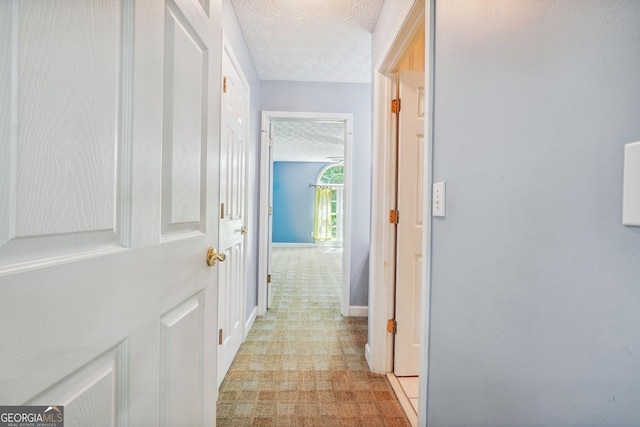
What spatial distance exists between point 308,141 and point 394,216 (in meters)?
4.67

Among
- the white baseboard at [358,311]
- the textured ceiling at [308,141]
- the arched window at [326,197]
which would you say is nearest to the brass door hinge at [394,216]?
the white baseboard at [358,311]

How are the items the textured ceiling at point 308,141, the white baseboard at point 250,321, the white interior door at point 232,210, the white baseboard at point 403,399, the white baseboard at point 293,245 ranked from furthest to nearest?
the white baseboard at point 293,245 → the textured ceiling at point 308,141 → the white baseboard at point 250,321 → the white interior door at point 232,210 → the white baseboard at point 403,399

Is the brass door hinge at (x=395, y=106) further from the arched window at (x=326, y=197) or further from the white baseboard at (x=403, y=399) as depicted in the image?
the arched window at (x=326, y=197)

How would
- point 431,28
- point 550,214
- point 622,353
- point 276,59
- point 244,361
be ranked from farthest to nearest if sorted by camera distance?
1. point 276,59
2. point 244,361
3. point 431,28
4. point 550,214
5. point 622,353

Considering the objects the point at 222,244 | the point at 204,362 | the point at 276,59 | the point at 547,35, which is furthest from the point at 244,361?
the point at 276,59

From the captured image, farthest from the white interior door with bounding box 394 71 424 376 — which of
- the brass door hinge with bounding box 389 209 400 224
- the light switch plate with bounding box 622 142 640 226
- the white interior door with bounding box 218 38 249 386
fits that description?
the light switch plate with bounding box 622 142 640 226

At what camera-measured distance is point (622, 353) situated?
0.46 meters

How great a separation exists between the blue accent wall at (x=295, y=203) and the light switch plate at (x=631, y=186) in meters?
8.64

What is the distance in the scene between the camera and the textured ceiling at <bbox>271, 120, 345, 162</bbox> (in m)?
5.16

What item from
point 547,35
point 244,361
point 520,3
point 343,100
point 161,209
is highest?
point 343,100

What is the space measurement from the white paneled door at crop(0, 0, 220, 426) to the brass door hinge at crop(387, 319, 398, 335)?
133cm

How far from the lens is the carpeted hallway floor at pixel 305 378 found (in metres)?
1.56

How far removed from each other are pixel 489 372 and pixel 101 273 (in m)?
0.89

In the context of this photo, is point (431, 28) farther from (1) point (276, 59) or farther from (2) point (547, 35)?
(1) point (276, 59)
